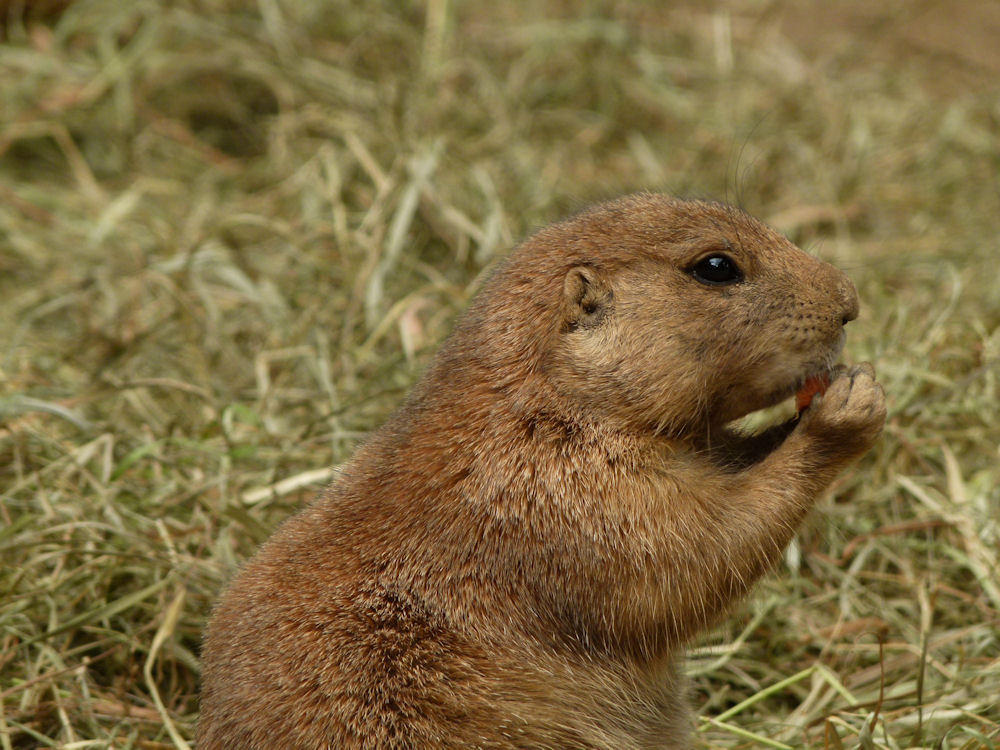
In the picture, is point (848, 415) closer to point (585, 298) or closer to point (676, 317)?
point (676, 317)

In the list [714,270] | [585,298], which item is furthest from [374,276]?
[714,270]

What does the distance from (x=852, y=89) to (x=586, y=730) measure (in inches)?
266

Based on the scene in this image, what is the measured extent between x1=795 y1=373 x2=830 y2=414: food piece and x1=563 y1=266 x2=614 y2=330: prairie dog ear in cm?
68

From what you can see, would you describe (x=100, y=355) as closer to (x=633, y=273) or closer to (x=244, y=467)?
(x=244, y=467)

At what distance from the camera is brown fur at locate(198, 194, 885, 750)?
10.1 feet

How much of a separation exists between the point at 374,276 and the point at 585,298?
8.62 feet

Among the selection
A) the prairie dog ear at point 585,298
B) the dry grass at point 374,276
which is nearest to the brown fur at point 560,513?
the prairie dog ear at point 585,298

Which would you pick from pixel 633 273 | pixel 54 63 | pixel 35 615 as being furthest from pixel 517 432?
pixel 54 63

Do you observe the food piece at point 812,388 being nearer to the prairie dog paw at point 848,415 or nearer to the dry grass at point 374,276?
the prairie dog paw at point 848,415

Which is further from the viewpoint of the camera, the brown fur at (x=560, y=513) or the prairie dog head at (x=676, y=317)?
the prairie dog head at (x=676, y=317)

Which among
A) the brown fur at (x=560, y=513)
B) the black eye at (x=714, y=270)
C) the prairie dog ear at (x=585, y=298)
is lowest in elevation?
the brown fur at (x=560, y=513)

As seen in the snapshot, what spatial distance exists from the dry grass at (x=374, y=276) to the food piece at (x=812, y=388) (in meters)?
0.90

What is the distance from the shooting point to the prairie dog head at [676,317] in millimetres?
3406

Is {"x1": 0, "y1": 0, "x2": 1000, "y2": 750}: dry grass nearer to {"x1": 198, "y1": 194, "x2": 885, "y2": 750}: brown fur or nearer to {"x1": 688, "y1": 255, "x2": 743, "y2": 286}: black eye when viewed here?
{"x1": 198, "y1": 194, "x2": 885, "y2": 750}: brown fur
